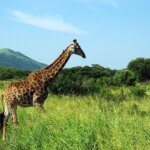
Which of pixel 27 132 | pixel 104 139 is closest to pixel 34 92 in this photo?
pixel 27 132

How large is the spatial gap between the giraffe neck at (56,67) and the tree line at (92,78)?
34.6ft

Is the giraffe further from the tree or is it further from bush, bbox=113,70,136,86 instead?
the tree

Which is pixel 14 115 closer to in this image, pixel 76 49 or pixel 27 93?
pixel 27 93

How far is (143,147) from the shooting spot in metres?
9.70

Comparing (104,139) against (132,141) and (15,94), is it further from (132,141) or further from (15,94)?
(15,94)

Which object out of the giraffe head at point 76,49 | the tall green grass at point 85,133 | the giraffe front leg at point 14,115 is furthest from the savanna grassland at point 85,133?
the giraffe head at point 76,49

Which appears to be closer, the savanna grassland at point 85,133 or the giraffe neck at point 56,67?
the savanna grassland at point 85,133

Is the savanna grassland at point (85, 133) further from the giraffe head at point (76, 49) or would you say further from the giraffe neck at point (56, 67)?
the giraffe head at point (76, 49)

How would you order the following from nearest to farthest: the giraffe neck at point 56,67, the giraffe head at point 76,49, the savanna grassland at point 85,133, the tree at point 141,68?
the savanna grassland at point 85,133, the giraffe neck at point 56,67, the giraffe head at point 76,49, the tree at point 141,68

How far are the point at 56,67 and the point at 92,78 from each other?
27.7m

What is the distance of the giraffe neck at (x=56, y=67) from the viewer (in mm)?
16391

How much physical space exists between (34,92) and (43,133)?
3714 mm

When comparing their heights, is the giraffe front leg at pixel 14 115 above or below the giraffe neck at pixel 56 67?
below

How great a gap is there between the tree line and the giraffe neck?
10.5 m
